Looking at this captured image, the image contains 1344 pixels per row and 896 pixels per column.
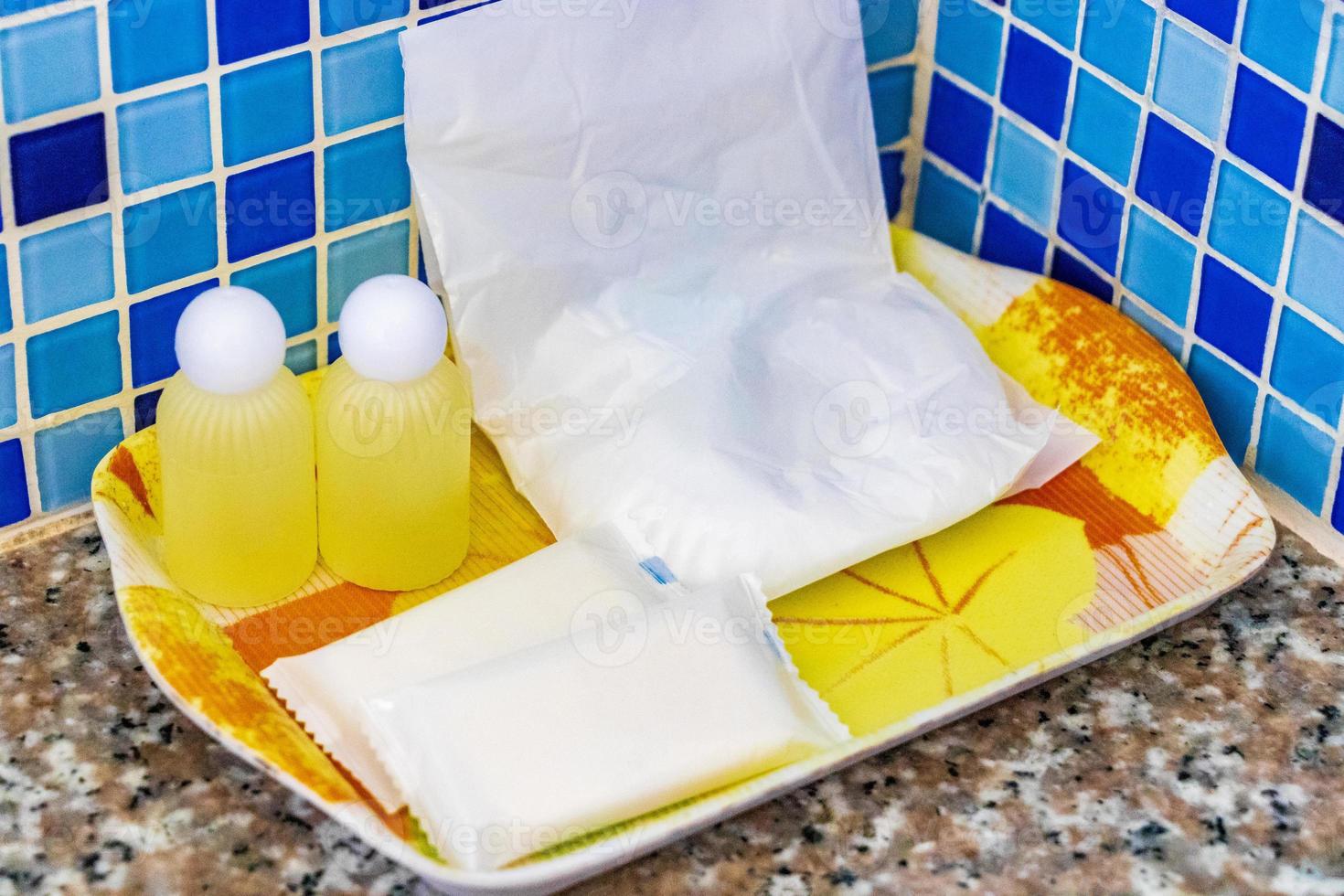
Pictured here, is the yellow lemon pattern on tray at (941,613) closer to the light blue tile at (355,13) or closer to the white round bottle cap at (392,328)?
the white round bottle cap at (392,328)

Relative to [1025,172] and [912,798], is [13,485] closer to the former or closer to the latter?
[912,798]

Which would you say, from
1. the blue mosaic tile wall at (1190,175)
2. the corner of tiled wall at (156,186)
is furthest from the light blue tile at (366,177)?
the blue mosaic tile wall at (1190,175)

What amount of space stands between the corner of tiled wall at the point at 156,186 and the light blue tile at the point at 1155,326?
0.38m

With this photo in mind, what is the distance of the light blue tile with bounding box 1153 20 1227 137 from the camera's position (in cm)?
85

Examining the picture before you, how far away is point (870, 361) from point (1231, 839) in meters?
0.30

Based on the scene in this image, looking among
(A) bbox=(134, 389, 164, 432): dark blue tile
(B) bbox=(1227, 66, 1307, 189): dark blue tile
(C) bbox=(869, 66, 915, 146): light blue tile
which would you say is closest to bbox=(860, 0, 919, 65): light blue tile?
(C) bbox=(869, 66, 915, 146): light blue tile

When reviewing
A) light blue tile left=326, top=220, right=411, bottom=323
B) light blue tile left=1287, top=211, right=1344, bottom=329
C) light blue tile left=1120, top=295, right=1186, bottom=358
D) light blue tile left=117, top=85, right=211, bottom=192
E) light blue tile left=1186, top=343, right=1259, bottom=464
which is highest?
light blue tile left=117, top=85, right=211, bottom=192

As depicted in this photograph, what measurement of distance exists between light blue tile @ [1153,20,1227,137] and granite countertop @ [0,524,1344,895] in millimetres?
255

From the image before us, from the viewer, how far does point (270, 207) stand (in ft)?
2.81

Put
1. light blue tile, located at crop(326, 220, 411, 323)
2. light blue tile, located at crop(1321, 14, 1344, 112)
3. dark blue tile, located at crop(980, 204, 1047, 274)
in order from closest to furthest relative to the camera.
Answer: light blue tile, located at crop(1321, 14, 1344, 112) → light blue tile, located at crop(326, 220, 411, 323) → dark blue tile, located at crop(980, 204, 1047, 274)

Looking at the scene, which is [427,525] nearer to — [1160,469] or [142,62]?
[142,62]

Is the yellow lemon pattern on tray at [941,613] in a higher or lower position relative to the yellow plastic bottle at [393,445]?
lower

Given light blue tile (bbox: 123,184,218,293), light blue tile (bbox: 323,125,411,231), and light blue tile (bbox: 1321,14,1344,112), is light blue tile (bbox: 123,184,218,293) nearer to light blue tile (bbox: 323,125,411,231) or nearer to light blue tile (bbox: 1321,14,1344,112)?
light blue tile (bbox: 323,125,411,231)

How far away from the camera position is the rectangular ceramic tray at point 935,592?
0.70 m
